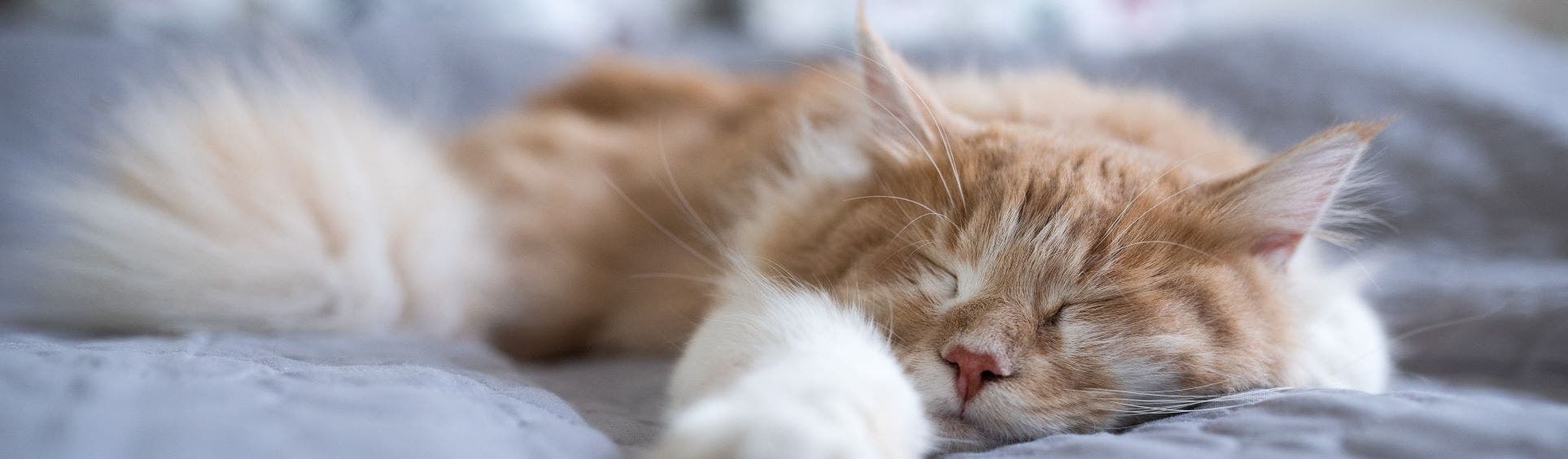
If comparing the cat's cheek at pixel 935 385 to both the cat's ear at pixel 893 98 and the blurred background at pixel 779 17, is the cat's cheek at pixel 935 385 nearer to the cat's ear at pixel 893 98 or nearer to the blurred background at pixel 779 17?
the cat's ear at pixel 893 98

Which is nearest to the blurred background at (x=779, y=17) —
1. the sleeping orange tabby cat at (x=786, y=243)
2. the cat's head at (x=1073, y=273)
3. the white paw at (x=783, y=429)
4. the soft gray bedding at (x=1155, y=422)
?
the soft gray bedding at (x=1155, y=422)

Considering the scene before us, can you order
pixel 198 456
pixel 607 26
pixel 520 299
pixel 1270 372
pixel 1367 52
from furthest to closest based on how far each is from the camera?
pixel 607 26
pixel 1367 52
pixel 520 299
pixel 1270 372
pixel 198 456

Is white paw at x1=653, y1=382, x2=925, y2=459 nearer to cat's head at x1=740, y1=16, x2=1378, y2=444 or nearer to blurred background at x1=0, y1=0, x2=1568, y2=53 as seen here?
cat's head at x1=740, y1=16, x2=1378, y2=444

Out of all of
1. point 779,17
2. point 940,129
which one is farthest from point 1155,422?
point 779,17

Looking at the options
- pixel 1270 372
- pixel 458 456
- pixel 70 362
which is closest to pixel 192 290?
pixel 70 362

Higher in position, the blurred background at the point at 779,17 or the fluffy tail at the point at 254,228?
the blurred background at the point at 779,17

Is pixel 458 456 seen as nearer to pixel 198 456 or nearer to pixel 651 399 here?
pixel 198 456

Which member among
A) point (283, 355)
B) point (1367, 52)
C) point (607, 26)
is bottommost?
point (283, 355)

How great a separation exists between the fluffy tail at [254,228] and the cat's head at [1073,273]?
727 millimetres

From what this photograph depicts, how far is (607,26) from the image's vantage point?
2896mm

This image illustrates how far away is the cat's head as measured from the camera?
0.79 m

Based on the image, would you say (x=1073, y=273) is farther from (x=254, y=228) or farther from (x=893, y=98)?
(x=254, y=228)

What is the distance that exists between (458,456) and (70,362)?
38 cm

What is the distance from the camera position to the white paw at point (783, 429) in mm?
594
